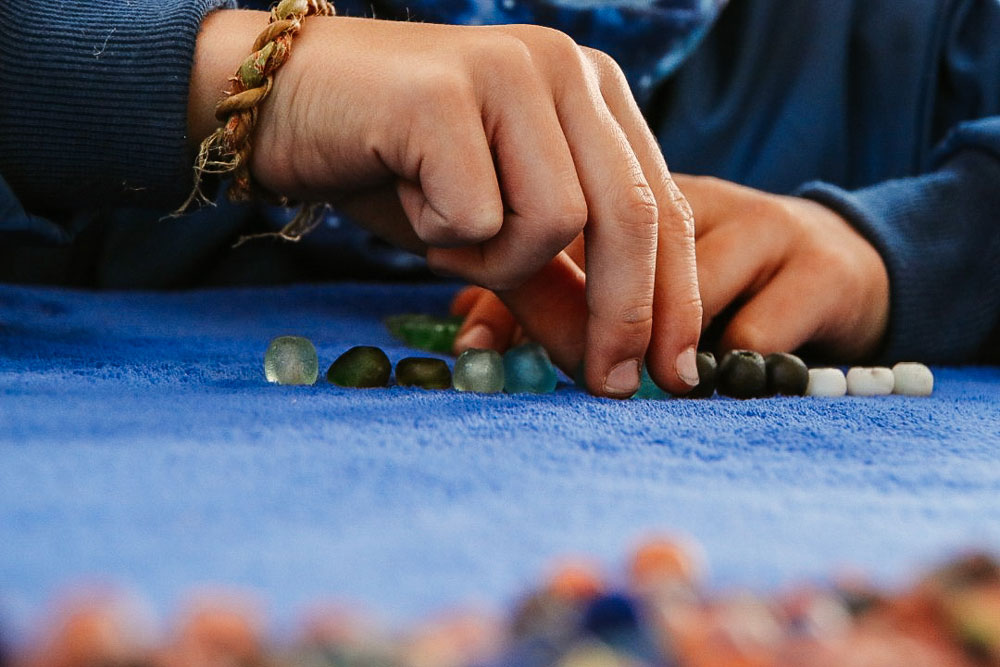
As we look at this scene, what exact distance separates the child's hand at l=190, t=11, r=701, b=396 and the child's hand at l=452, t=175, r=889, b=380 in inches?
5.3

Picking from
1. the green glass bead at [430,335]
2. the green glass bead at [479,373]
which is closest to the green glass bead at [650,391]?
the green glass bead at [479,373]

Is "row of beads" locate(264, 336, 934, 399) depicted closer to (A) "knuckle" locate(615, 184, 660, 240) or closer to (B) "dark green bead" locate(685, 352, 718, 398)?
(B) "dark green bead" locate(685, 352, 718, 398)

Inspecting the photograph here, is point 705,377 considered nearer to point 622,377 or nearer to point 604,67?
point 622,377

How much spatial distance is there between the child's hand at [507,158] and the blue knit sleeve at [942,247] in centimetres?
34

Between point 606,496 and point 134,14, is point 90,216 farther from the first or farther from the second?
point 606,496

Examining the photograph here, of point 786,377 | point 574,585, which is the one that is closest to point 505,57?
point 786,377

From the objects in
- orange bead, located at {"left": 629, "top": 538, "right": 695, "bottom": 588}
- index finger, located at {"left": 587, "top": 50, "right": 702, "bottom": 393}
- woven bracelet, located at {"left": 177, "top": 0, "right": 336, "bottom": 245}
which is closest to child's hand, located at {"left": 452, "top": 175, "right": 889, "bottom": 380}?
index finger, located at {"left": 587, "top": 50, "right": 702, "bottom": 393}

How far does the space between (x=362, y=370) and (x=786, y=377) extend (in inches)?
11.2

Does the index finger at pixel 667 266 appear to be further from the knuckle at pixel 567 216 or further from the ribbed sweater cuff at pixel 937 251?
the ribbed sweater cuff at pixel 937 251

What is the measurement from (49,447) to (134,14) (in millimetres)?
418

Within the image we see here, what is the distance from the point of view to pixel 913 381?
698 mm

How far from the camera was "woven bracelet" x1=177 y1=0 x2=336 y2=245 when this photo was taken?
2.06 ft

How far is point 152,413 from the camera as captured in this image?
1.51 feet

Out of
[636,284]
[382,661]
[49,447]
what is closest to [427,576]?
[382,661]
